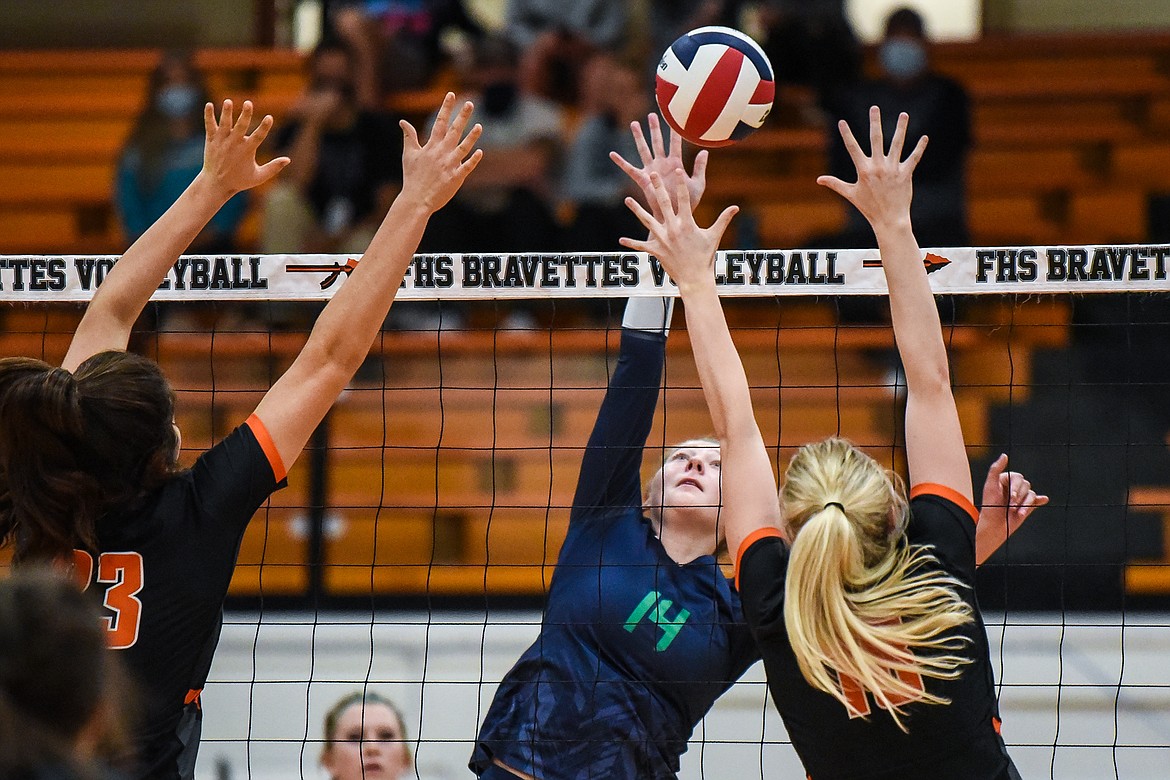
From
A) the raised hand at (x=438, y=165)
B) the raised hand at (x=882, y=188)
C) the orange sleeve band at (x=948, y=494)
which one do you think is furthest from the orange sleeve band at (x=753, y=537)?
the raised hand at (x=438, y=165)

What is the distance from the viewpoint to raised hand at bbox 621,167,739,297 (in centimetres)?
268

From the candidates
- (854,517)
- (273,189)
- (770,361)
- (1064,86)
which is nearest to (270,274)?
(854,517)

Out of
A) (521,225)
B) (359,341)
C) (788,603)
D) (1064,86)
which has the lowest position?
(788,603)

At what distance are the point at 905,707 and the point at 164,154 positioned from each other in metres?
6.99

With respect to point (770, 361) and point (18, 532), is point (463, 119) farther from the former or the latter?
point (770, 361)

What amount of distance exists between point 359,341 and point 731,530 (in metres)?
0.77

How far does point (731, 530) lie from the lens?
98.6 inches

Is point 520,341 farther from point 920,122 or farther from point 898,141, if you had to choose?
point 898,141

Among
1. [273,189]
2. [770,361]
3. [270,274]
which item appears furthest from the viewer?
[273,189]

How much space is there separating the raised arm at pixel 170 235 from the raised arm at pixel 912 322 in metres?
1.20

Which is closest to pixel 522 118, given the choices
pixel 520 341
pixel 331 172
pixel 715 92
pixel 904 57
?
pixel 331 172

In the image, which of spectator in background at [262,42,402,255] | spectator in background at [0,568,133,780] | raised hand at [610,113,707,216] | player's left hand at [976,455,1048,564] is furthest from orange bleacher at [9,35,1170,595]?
spectator in background at [0,568,133,780]

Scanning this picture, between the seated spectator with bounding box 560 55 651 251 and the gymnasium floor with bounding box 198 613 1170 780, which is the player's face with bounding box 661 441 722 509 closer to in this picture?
the gymnasium floor with bounding box 198 613 1170 780

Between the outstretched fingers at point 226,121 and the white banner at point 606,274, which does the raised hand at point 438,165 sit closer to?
the outstretched fingers at point 226,121
